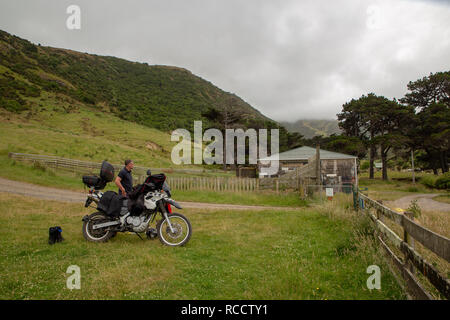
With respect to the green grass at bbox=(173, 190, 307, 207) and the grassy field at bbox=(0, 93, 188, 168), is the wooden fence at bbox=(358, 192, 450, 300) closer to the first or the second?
the green grass at bbox=(173, 190, 307, 207)

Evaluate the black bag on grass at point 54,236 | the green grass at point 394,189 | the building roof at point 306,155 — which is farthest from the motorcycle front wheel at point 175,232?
the building roof at point 306,155

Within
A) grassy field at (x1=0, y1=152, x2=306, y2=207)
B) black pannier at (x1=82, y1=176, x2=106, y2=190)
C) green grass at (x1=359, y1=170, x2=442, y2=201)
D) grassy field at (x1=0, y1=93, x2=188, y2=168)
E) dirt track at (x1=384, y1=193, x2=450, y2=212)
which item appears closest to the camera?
black pannier at (x1=82, y1=176, x2=106, y2=190)

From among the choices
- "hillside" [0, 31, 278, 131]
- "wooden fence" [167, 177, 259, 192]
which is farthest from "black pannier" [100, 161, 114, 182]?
"hillside" [0, 31, 278, 131]

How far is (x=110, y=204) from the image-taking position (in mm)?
5770

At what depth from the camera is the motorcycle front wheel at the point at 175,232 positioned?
18.2 ft

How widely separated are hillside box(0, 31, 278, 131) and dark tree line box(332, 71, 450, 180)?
1760 cm

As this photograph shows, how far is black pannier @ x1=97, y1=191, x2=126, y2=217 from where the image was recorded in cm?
572

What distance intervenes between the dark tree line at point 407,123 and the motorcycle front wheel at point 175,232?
1469 inches

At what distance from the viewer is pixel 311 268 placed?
13.1 feet

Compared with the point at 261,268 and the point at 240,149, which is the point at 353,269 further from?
the point at 240,149

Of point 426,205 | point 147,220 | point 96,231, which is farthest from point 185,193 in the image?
point 426,205

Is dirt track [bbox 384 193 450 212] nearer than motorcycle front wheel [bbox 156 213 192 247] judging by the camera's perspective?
No
